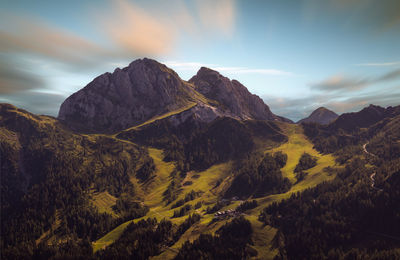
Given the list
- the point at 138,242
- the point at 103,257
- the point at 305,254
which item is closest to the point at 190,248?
the point at 138,242

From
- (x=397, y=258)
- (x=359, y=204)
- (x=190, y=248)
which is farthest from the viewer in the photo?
(x=359, y=204)

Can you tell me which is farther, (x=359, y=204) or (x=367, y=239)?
(x=359, y=204)

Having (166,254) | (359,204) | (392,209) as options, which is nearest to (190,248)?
(166,254)

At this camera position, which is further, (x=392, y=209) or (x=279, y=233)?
(x=279, y=233)

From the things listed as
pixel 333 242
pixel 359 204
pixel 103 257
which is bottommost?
pixel 103 257

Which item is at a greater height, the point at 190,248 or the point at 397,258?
the point at 397,258

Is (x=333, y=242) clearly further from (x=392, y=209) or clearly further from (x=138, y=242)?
(x=138, y=242)

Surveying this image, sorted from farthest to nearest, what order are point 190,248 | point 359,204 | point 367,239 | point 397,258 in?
point 359,204 → point 190,248 → point 367,239 → point 397,258

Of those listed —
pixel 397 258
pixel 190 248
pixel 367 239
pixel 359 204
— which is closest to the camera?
pixel 397 258

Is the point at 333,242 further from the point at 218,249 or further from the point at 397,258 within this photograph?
the point at 218,249
